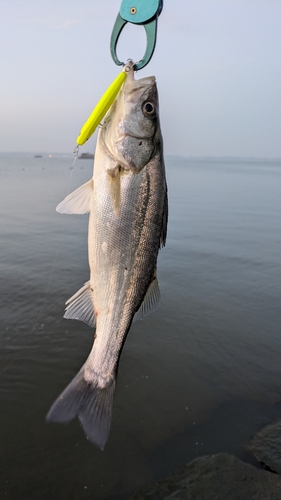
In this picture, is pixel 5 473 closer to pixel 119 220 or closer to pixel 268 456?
pixel 268 456

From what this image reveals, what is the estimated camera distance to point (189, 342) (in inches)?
271

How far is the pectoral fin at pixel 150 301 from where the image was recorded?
287cm

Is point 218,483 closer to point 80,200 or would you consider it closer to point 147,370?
point 147,370

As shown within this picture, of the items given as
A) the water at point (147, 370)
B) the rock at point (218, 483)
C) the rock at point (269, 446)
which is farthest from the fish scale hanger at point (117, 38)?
the rock at point (269, 446)

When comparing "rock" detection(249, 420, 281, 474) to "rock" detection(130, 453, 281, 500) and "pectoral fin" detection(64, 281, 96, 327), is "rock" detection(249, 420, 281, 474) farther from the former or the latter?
"pectoral fin" detection(64, 281, 96, 327)

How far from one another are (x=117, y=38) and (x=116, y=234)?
1.34m

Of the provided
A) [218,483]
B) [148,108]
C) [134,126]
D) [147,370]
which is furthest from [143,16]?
[147,370]

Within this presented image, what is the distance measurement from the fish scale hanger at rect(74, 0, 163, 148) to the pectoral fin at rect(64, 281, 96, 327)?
109 cm

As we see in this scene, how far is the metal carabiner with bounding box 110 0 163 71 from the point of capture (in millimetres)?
2428

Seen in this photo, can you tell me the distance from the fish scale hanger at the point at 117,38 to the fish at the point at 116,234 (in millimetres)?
100

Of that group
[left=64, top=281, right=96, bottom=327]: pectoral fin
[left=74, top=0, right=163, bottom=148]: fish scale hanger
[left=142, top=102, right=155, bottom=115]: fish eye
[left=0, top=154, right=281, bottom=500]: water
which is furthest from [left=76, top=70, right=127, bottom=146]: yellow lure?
[left=0, top=154, right=281, bottom=500]: water

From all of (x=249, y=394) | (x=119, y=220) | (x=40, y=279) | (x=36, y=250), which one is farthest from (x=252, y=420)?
(x=36, y=250)

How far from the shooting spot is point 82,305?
9.34 feet

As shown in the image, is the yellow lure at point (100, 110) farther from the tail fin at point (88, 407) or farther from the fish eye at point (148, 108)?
the tail fin at point (88, 407)
